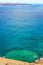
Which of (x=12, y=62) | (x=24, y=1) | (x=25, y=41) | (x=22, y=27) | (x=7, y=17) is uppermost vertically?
(x=24, y=1)

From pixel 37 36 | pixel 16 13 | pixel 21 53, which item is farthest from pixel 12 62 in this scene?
pixel 16 13

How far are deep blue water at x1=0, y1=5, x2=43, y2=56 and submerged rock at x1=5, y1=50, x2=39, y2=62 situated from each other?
50 millimetres

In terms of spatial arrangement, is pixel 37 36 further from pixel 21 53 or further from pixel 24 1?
pixel 24 1

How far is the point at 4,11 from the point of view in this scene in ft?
7.04

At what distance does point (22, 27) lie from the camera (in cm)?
209

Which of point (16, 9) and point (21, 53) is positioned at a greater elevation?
point (16, 9)

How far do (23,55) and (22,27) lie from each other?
34 cm

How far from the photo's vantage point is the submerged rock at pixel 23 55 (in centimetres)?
207

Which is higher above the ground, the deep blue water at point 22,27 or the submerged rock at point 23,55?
the deep blue water at point 22,27

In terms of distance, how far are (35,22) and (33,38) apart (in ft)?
0.64

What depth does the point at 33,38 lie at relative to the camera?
6.81 feet

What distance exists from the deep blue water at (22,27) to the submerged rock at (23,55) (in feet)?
→ 0.16

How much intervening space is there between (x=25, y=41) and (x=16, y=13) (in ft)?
1.19

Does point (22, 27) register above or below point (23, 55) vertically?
above
